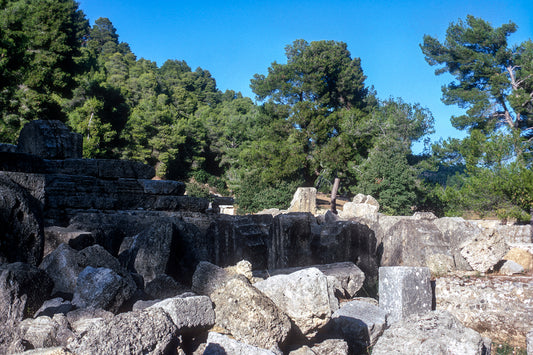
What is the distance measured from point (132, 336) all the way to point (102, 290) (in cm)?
123

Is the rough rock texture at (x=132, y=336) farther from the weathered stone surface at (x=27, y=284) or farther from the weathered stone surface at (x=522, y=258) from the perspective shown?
the weathered stone surface at (x=522, y=258)

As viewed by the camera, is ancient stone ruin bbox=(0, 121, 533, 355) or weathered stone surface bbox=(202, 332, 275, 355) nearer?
weathered stone surface bbox=(202, 332, 275, 355)

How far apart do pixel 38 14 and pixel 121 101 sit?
26.2 ft

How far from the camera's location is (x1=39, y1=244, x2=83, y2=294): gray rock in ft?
13.0

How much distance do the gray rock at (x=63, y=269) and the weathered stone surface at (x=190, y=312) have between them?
1344 mm

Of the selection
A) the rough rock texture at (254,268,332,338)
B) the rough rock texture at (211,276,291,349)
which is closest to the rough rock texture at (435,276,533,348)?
the rough rock texture at (254,268,332,338)

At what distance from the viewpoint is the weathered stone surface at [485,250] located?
Result: 19.5ft

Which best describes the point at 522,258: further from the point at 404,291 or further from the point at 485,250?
the point at 404,291

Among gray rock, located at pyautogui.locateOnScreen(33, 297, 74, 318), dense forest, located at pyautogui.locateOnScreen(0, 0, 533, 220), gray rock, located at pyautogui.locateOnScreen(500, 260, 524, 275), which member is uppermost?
dense forest, located at pyautogui.locateOnScreen(0, 0, 533, 220)

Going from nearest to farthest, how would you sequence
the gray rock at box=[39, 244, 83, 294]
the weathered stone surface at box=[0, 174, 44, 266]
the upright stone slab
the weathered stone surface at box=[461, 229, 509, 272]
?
1. the gray rock at box=[39, 244, 83, 294]
2. the weathered stone surface at box=[0, 174, 44, 266]
3. the upright stone slab
4. the weathered stone surface at box=[461, 229, 509, 272]

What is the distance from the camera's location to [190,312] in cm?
304

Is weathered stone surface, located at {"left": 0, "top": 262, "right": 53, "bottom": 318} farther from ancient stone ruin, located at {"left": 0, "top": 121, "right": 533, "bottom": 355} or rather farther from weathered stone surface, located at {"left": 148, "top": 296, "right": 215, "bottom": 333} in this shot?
weathered stone surface, located at {"left": 148, "top": 296, "right": 215, "bottom": 333}

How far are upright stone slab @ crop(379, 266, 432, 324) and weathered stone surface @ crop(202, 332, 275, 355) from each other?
2.43 meters

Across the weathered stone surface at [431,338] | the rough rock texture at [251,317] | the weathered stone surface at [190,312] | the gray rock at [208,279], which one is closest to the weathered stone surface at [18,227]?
the gray rock at [208,279]
